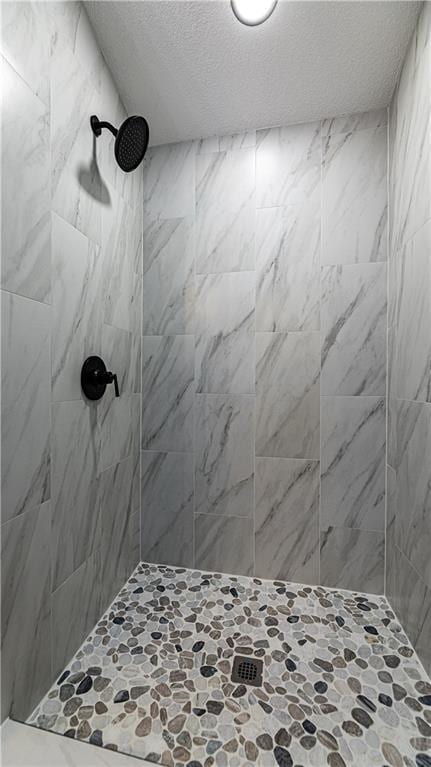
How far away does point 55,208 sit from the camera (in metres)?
1.06

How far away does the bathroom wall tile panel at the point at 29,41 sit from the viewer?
34.3 inches

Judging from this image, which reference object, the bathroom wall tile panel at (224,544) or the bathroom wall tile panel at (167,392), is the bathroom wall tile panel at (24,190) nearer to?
the bathroom wall tile panel at (167,392)

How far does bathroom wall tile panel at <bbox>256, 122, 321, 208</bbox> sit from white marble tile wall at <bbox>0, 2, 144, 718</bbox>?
0.63 meters

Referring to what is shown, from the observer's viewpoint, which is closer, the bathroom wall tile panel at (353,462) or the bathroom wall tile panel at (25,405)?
the bathroom wall tile panel at (25,405)

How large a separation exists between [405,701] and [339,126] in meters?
2.13

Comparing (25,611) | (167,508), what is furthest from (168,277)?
(25,611)

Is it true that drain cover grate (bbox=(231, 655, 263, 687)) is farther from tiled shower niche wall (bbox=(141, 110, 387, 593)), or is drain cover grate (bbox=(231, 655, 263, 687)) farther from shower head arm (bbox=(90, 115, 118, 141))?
shower head arm (bbox=(90, 115, 118, 141))

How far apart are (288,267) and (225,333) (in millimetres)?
413

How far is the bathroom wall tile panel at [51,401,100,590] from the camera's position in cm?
108

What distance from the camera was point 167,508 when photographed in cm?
173

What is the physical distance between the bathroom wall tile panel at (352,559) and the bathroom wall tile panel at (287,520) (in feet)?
0.14

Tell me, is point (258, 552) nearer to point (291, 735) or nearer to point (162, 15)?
point (291, 735)

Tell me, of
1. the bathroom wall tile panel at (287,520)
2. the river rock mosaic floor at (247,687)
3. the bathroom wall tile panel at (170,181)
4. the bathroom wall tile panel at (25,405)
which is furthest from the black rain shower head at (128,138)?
the river rock mosaic floor at (247,687)

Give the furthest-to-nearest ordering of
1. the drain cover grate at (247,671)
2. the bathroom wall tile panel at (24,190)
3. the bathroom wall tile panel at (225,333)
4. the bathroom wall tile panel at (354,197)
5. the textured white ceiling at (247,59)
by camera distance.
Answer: the bathroom wall tile panel at (225,333)
the bathroom wall tile panel at (354,197)
the textured white ceiling at (247,59)
the drain cover grate at (247,671)
the bathroom wall tile panel at (24,190)
